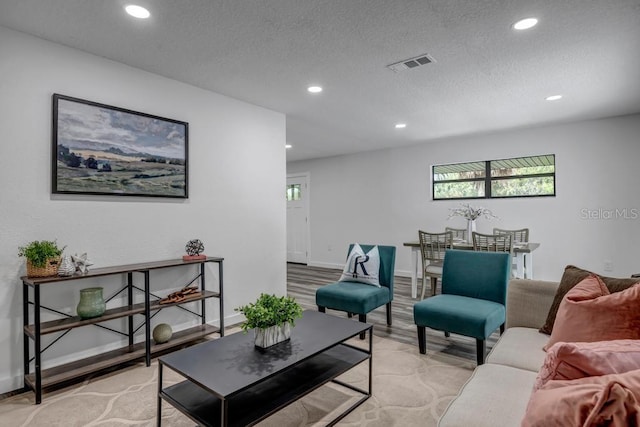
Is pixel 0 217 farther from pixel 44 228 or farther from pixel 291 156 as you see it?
pixel 291 156

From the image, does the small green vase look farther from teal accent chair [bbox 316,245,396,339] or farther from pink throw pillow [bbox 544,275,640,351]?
pink throw pillow [bbox 544,275,640,351]

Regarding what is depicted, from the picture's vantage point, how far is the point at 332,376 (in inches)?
77.2

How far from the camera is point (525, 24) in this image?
232 cm

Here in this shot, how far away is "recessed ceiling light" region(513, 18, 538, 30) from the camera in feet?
7.43

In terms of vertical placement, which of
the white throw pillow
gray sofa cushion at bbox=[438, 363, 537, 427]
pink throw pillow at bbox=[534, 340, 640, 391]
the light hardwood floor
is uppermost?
pink throw pillow at bbox=[534, 340, 640, 391]

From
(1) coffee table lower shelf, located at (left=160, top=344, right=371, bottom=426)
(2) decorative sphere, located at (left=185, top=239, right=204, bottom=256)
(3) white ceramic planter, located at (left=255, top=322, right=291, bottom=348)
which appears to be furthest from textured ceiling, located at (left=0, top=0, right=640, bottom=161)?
(1) coffee table lower shelf, located at (left=160, top=344, right=371, bottom=426)

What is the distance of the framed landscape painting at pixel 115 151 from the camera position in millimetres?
2557

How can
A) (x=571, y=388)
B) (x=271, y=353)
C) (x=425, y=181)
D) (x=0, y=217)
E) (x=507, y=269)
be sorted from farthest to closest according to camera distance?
(x=425, y=181) → (x=507, y=269) → (x=0, y=217) → (x=271, y=353) → (x=571, y=388)

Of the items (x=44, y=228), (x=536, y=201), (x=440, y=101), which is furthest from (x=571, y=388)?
(x=536, y=201)

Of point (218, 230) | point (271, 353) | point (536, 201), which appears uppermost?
point (536, 201)

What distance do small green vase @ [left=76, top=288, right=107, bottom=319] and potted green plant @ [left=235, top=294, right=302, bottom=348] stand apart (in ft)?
4.22

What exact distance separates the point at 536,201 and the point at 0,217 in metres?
6.09

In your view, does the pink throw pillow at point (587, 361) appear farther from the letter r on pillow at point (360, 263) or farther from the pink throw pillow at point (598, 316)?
the letter r on pillow at point (360, 263)

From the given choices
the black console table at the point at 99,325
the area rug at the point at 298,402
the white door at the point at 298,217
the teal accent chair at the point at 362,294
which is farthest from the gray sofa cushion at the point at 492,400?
the white door at the point at 298,217
